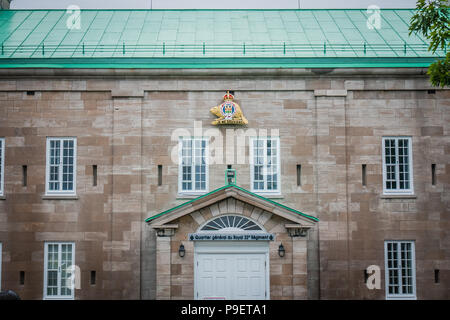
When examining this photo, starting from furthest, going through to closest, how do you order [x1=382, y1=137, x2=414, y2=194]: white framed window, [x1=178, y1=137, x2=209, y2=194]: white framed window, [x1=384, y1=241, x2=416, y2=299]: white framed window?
1. [x1=382, y1=137, x2=414, y2=194]: white framed window
2. [x1=178, y1=137, x2=209, y2=194]: white framed window
3. [x1=384, y1=241, x2=416, y2=299]: white framed window

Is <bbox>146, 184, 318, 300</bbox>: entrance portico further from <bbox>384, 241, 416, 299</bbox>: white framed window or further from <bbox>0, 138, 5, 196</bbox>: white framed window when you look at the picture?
<bbox>0, 138, 5, 196</bbox>: white framed window

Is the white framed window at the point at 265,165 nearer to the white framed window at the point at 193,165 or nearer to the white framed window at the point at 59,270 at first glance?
the white framed window at the point at 193,165

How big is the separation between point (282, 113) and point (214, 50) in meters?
4.54

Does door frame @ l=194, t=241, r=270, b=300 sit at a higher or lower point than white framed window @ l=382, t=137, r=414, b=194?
lower

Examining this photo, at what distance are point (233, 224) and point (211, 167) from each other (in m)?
2.69

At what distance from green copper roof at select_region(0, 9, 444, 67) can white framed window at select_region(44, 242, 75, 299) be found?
7.92 meters

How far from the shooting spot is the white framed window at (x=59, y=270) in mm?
20953

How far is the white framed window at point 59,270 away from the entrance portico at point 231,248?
3.85m

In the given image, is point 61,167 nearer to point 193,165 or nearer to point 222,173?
point 193,165

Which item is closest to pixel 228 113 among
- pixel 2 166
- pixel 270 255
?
pixel 270 255

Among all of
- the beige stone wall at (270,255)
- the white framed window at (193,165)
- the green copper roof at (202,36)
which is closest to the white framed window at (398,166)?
the green copper roof at (202,36)

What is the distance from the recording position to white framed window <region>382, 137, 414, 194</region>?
21641mm

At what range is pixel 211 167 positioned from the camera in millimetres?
21578

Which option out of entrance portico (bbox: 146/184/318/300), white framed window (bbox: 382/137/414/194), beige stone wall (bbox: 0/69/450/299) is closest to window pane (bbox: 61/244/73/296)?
beige stone wall (bbox: 0/69/450/299)
